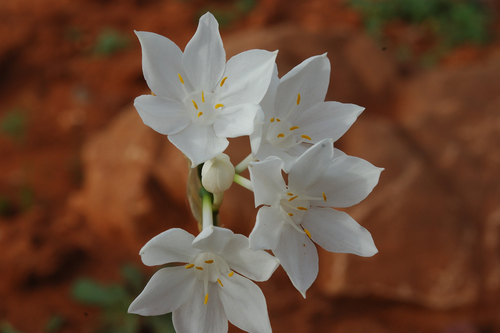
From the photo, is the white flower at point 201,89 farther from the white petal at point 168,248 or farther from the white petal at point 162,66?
the white petal at point 168,248

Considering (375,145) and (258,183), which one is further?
(375,145)

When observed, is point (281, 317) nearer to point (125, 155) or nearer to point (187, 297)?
point (125, 155)

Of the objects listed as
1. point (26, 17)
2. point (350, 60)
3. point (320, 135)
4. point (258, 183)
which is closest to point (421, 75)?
point (350, 60)

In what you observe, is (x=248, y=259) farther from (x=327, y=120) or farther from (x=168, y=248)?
(x=327, y=120)

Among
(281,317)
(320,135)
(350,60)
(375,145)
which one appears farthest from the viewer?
(350,60)

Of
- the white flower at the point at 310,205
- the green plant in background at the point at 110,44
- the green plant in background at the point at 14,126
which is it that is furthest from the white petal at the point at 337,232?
the green plant in background at the point at 110,44

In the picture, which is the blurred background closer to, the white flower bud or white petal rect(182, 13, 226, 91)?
the white flower bud
